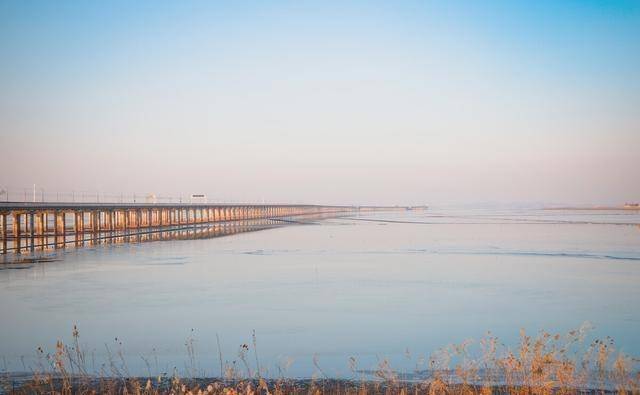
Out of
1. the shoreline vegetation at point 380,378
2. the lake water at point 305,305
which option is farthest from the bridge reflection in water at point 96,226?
the shoreline vegetation at point 380,378

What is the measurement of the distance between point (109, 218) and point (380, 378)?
5753 cm

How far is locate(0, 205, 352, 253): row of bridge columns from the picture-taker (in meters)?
50.4

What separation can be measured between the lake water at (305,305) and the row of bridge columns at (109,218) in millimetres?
17899

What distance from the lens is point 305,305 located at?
55.5 feet

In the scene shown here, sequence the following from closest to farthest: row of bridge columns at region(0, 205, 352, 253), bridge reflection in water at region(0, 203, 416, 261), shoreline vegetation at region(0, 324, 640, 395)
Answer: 1. shoreline vegetation at region(0, 324, 640, 395)
2. bridge reflection in water at region(0, 203, 416, 261)
3. row of bridge columns at region(0, 205, 352, 253)

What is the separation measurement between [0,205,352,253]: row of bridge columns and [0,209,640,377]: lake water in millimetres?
17899

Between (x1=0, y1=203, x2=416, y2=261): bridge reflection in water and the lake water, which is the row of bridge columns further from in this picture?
the lake water

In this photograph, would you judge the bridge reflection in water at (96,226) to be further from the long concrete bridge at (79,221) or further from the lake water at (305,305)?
the lake water at (305,305)

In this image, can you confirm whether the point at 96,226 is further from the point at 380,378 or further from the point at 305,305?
the point at 380,378

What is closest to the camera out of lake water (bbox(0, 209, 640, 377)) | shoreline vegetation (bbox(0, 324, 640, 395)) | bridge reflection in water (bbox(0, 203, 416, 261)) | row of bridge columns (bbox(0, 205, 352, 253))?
shoreline vegetation (bbox(0, 324, 640, 395))

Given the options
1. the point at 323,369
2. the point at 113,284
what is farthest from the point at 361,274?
the point at 323,369

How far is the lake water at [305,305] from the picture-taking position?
1185 centimetres

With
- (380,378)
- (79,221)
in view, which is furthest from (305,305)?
(79,221)

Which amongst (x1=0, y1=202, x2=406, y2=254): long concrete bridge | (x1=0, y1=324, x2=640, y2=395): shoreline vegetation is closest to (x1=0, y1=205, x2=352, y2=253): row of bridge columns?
(x1=0, y1=202, x2=406, y2=254): long concrete bridge
